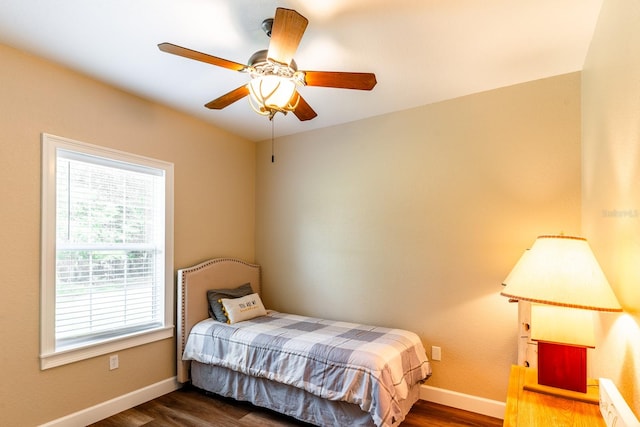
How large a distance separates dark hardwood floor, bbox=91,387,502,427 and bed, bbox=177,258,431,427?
10 centimetres

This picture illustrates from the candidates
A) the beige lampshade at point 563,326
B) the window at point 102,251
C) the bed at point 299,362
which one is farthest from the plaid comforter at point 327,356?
the beige lampshade at point 563,326

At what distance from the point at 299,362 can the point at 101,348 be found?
5.03 ft

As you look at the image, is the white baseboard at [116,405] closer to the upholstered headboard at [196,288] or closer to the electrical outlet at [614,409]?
the upholstered headboard at [196,288]

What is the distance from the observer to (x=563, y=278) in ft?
4.61

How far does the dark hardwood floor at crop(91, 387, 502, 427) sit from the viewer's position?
8.93ft

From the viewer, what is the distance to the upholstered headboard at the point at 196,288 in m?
3.31

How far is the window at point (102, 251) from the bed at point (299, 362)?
0.31 metres

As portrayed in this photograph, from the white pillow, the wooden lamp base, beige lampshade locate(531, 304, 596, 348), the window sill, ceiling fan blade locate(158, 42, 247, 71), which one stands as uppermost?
ceiling fan blade locate(158, 42, 247, 71)

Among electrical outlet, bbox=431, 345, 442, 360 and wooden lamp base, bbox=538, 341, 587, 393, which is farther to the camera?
electrical outlet, bbox=431, 345, 442, 360

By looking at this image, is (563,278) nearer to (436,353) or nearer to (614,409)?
(614,409)

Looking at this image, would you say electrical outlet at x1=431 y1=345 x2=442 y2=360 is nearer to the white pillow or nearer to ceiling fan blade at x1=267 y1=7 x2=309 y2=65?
the white pillow

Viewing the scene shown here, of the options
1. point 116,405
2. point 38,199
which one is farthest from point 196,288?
point 38,199

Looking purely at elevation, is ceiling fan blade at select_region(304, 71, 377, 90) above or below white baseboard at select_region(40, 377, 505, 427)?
above

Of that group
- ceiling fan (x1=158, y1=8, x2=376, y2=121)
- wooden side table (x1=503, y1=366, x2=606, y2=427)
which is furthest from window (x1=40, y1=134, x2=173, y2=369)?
wooden side table (x1=503, y1=366, x2=606, y2=427)
